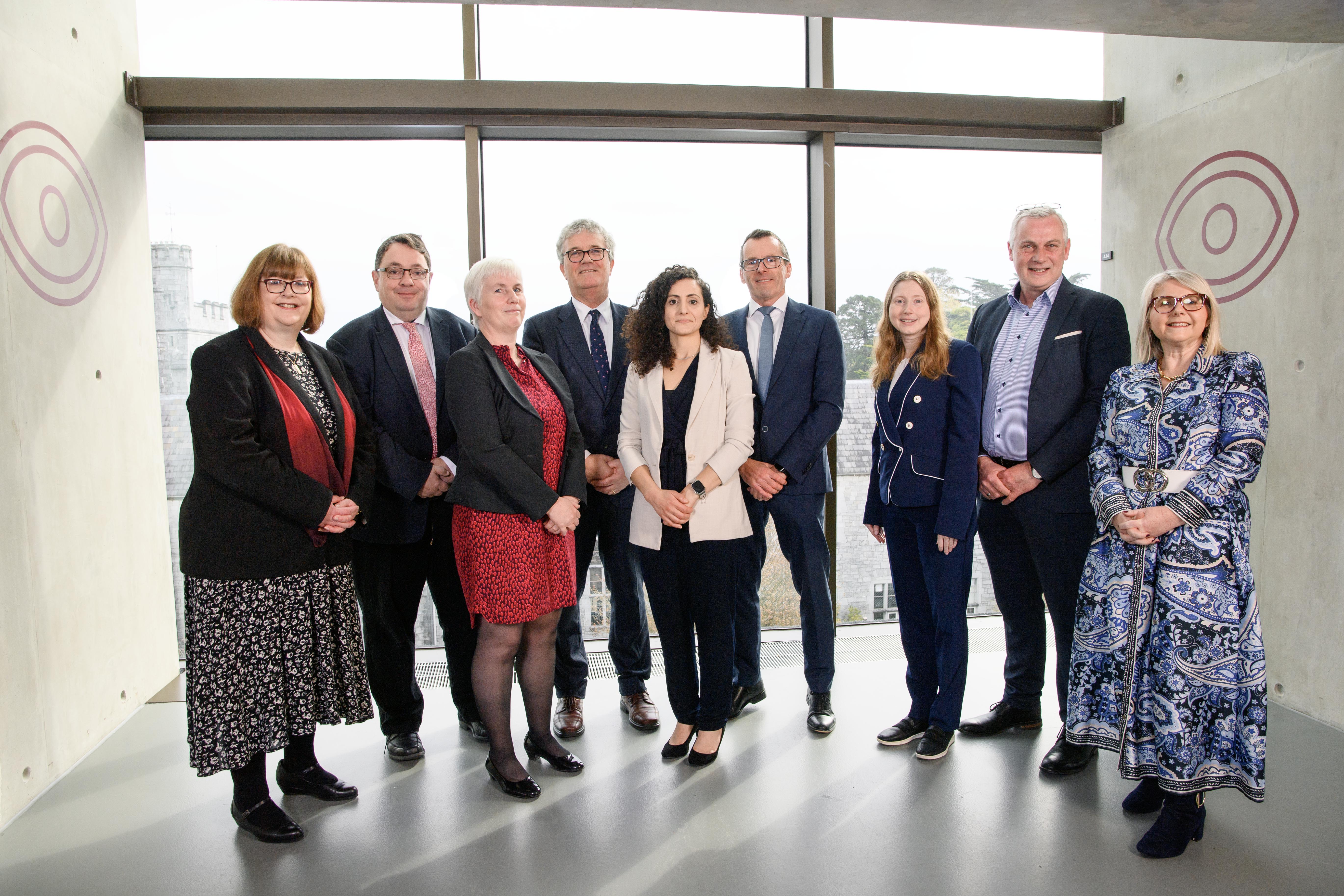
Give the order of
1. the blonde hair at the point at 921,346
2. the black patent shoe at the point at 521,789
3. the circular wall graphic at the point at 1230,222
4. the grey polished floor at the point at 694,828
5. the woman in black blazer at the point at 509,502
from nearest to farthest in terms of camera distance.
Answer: the grey polished floor at the point at 694,828 < the woman in black blazer at the point at 509,502 < the black patent shoe at the point at 521,789 < the blonde hair at the point at 921,346 < the circular wall graphic at the point at 1230,222

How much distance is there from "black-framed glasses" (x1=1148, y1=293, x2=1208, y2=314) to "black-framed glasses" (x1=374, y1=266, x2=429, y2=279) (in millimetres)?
2461

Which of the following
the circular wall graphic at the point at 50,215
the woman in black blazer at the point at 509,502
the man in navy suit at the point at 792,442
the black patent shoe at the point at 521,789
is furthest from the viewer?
the man in navy suit at the point at 792,442

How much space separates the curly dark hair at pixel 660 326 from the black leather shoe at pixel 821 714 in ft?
4.82

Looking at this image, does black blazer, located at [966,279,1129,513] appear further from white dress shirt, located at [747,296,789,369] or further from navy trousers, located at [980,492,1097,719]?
white dress shirt, located at [747,296,789,369]

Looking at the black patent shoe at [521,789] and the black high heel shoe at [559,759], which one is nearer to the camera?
the black patent shoe at [521,789]

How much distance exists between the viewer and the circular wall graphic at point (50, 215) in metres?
2.68

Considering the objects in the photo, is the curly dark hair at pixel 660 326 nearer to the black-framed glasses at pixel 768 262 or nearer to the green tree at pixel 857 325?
the black-framed glasses at pixel 768 262

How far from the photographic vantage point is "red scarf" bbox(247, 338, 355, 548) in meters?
2.33

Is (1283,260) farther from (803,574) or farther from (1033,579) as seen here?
(803,574)

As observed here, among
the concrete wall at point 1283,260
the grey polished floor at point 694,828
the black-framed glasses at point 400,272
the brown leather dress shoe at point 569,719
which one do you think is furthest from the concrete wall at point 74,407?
the concrete wall at point 1283,260

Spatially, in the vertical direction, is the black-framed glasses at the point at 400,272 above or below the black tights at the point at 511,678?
above

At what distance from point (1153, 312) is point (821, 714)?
1.85 m

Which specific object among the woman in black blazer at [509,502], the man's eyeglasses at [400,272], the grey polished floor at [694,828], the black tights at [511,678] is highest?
the man's eyeglasses at [400,272]

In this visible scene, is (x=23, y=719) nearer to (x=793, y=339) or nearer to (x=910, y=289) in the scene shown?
(x=793, y=339)
